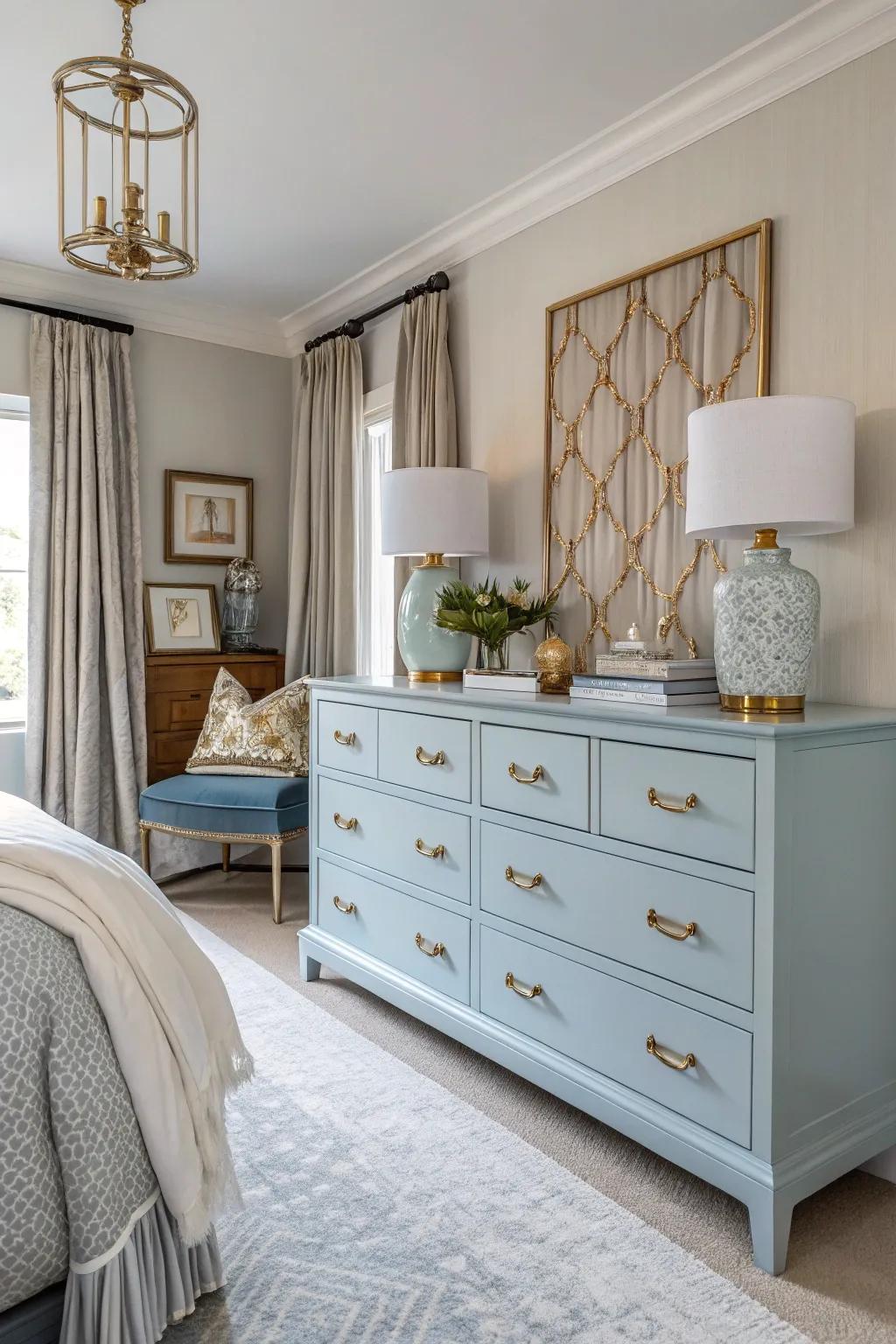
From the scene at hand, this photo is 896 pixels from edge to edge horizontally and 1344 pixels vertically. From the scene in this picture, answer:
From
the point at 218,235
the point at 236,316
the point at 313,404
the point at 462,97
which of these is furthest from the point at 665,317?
the point at 236,316

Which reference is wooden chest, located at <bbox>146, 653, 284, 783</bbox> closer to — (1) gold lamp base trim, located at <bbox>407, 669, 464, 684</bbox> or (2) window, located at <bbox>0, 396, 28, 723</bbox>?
(2) window, located at <bbox>0, 396, 28, 723</bbox>

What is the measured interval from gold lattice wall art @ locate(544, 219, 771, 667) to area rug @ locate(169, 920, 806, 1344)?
4.44 feet

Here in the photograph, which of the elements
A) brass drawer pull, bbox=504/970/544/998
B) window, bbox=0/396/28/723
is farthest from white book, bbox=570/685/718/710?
window, bbox=0/396/28/723

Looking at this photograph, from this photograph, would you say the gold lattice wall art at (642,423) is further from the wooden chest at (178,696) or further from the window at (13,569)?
the window at (13,569)

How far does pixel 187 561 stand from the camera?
432 cm

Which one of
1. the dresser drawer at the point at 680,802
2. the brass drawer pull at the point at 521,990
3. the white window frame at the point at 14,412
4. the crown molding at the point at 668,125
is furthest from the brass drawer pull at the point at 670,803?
the white window frame at the point at 14,412

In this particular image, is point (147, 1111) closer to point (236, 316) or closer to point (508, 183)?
point (508, 183)

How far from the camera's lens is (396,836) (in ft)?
8.84

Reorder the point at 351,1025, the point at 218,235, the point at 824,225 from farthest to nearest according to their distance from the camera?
1. the point at 218,235
2. the point at 351,1025
3. the point at 824,225

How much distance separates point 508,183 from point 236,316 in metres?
1.73

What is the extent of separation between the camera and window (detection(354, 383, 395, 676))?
4074mm

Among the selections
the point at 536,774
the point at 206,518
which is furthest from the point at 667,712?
the point at 206,518

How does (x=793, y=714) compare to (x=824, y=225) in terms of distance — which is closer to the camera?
(x=793, y=714)

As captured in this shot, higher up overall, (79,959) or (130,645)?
(130,645)
